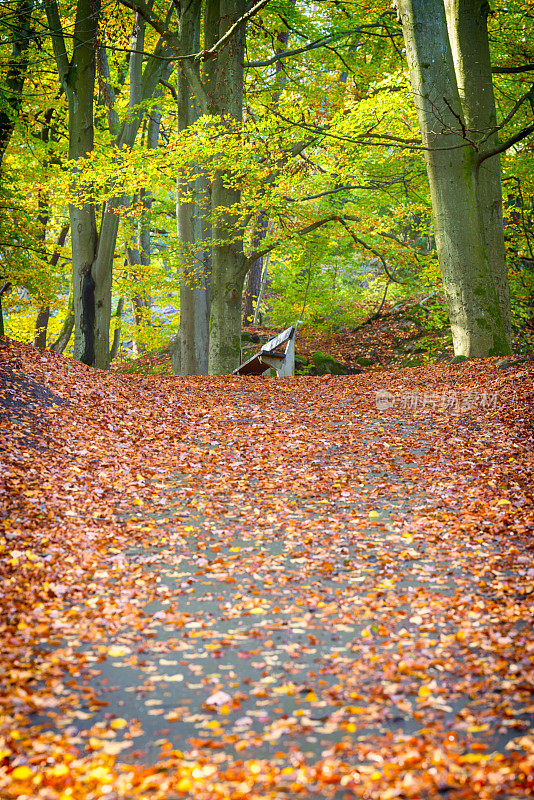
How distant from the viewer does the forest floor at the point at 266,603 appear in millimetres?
2684

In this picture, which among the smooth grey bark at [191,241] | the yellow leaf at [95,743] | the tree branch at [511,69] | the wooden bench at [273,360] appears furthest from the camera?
the wooden bench at [273,360]

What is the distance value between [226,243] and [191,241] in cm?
168

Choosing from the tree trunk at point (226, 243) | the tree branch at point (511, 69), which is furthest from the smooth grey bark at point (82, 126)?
the tree branch at point (511, 69)

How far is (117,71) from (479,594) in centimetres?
1519

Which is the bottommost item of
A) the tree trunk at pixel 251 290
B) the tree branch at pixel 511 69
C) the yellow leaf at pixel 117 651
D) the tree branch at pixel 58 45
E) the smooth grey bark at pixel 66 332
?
the yellow leaf at pixel 117 651

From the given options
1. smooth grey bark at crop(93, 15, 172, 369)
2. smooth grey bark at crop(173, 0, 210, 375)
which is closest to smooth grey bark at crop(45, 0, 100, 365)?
smooth grey bark at crop(93, 15, 172, 369)

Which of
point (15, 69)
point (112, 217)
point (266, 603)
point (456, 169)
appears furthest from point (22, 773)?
point (15, 69)

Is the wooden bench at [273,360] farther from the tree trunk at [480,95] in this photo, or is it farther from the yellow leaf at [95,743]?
the yellow leaf at [95,743]

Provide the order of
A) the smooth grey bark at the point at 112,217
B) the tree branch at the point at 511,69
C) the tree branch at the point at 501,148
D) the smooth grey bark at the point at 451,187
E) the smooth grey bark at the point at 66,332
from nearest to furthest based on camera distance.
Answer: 1. the tree branch at the point at 501,148
2. the smooth grey bark at the point at 451,187
3. the tree branch at the point at 511,69
4. the smooth grey bark at the point at 112,217
5. the smooth grey bark at the point at 66,332

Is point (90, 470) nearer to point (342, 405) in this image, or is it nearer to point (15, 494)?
point (15, 494)

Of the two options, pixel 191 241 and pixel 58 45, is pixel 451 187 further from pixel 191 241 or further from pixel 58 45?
pixel 58 45

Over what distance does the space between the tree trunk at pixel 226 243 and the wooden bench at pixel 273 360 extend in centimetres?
31

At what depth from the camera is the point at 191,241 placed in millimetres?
13938

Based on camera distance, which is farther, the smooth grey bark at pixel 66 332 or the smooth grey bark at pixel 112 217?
the smooth grey bark at pixel 66 332
